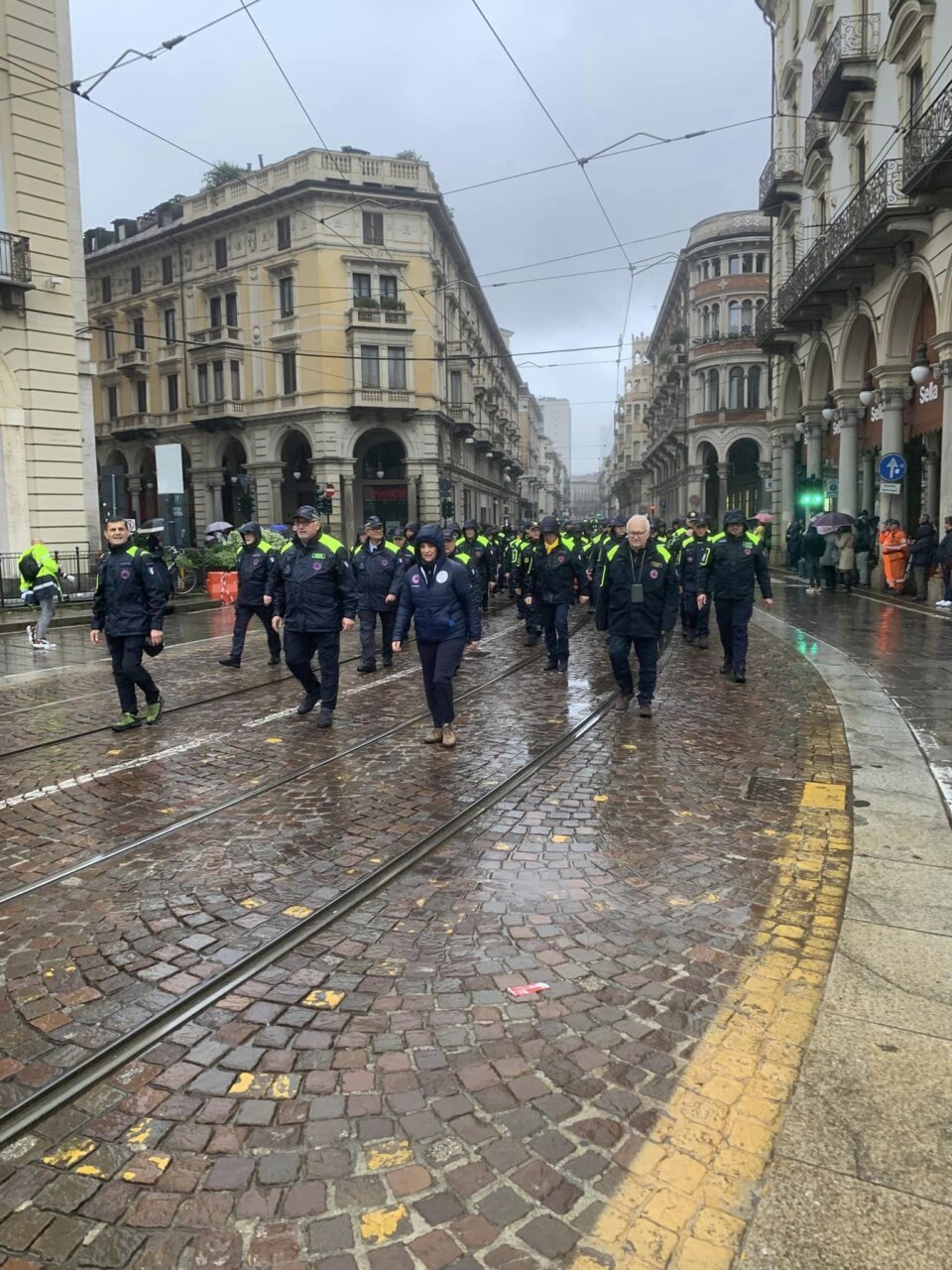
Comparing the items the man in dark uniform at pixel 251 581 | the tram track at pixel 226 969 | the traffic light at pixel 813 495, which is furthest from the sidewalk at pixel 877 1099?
the traffic light at pixel 813 495

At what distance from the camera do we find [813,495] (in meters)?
28.1

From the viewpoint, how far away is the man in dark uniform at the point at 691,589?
13.1 metres

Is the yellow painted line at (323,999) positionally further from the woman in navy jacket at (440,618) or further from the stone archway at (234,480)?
the stone archway at (234,480)

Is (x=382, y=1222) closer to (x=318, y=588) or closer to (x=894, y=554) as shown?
(x=318, y=588)

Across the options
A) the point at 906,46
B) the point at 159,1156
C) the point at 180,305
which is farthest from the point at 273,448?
the point at 159,1156

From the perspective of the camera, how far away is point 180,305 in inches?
1891

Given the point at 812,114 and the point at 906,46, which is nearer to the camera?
the point at 906,46

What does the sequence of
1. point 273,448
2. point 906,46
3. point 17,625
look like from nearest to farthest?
point 17,625
point 906,46
point 273,448

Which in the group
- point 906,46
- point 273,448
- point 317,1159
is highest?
point 906,46

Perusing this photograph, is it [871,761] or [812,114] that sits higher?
[812,114]

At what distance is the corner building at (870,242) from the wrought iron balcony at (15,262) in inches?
728

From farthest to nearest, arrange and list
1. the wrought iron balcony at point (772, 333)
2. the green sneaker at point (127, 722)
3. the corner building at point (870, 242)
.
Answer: the wrought iron balcony at point (772, 333) → the corner building at point (870, 242) → the green sneaker at point (127, 722)

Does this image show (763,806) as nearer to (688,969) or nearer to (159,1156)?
(688,969)

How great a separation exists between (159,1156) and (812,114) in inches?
1095
